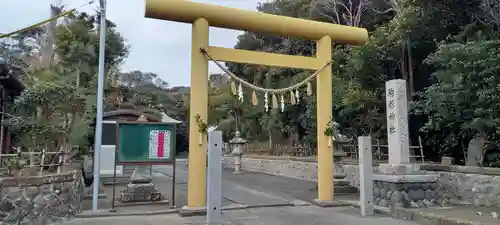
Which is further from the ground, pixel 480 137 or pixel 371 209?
pixel 480 137

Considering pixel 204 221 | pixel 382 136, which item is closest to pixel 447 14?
pixel 382 136

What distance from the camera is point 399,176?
773 cm

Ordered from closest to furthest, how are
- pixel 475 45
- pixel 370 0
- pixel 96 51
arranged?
1. pixel 475 45
2. pixel 96 51
3. pixel 370 0

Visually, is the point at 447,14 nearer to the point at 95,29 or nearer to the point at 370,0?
the point at 370,0

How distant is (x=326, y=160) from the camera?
28.8 feet

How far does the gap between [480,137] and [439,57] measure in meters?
2.37

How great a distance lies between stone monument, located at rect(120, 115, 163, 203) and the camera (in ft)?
28.6

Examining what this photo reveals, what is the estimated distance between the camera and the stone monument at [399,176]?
7742 millimetres

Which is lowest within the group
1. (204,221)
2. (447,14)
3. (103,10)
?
(204,221)

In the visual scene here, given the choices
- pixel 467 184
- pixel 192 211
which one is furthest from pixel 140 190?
pixel 467 184

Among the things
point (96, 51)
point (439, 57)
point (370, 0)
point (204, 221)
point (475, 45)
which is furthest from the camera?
point (370, 0)

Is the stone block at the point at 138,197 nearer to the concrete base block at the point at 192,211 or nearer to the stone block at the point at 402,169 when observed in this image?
the concrete base block at the point at 192,211

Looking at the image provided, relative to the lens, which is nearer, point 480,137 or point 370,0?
point 480,137

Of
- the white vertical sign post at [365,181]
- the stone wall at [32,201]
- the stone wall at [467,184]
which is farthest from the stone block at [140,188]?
the stone wall at [467,184]
